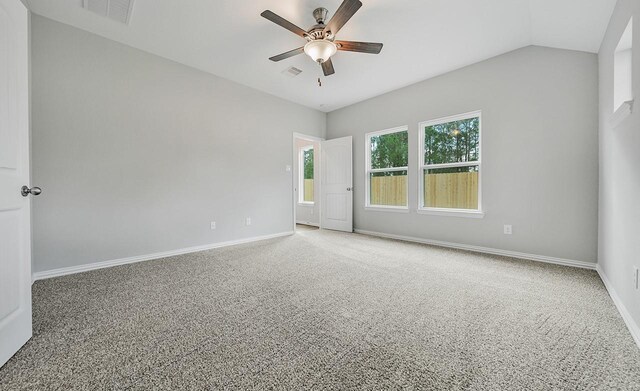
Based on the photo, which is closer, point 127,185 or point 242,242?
point 127,185

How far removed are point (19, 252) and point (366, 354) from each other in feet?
6.80

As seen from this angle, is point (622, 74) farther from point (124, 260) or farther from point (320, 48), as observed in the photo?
point (124, 260)

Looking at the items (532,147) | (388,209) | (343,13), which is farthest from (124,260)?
(532,147)

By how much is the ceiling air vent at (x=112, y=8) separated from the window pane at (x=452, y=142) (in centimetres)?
419

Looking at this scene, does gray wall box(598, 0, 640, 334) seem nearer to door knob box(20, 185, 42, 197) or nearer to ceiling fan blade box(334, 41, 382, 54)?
ceiling fan blade box(334, 41, 382, 54)

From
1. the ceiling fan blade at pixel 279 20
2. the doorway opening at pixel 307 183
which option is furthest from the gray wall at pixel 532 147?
the doorway opening at pixel 307 183

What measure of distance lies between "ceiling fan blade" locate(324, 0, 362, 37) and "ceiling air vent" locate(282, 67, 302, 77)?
1301mm

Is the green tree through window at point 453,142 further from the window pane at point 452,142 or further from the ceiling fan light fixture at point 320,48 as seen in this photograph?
the ceiling fan light fixture at point 320,48

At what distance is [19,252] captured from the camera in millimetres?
1479

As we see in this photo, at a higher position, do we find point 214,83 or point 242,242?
point 214,83

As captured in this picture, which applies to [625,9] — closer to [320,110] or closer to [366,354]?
[366,354]

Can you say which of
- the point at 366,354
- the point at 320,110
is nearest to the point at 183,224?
the point at 366,354

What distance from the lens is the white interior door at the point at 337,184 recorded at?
5.38 metres

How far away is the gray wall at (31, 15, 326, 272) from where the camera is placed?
271cm
